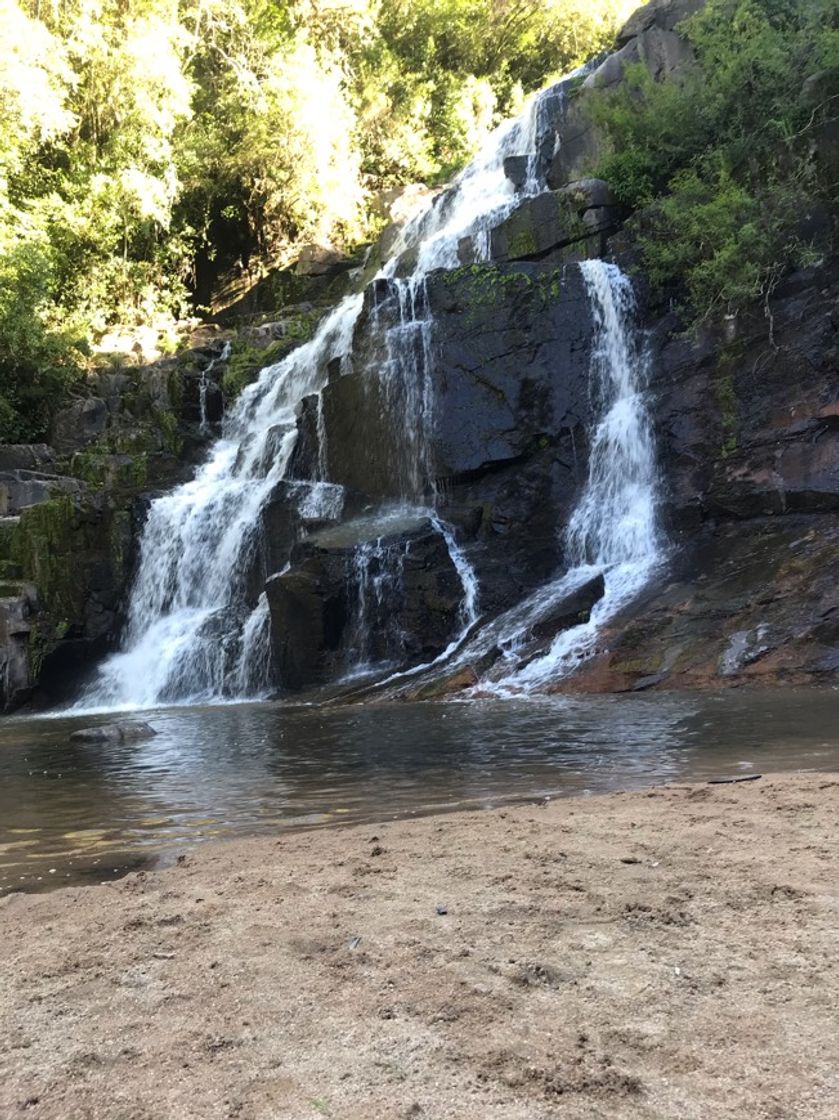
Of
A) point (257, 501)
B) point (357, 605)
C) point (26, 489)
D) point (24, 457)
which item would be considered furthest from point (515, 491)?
point (24, 457)

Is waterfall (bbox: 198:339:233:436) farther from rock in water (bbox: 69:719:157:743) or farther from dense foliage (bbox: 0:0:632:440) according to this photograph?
rock in water (bbox: 69:719:157:743)

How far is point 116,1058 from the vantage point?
2.36m

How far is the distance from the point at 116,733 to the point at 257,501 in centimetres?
926

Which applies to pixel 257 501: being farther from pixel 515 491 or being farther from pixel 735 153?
pixel 735 153

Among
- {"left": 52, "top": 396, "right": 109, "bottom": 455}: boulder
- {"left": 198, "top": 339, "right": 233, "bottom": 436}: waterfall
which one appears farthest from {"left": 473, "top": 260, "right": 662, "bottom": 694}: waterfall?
{"left": 52, "top": 396, "right": 109, "bottom": 455}: boulder

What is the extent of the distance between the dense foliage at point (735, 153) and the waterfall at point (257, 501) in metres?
1.99

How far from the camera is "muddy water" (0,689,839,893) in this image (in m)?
5.71

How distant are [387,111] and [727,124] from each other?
21007 mm

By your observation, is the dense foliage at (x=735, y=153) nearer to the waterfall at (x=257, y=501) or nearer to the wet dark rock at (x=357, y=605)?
the waterfall at (x=257, y=501)

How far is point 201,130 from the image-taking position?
31625mm

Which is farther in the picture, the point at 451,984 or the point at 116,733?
the point at 116,733

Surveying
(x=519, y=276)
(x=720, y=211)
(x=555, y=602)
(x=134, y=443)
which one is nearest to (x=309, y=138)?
(x=134, y=443)

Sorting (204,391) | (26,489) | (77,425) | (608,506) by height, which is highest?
(204,391)

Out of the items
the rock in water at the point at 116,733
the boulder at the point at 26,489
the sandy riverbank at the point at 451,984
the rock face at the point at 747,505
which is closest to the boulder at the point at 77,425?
the boulder at the point at 26,489
